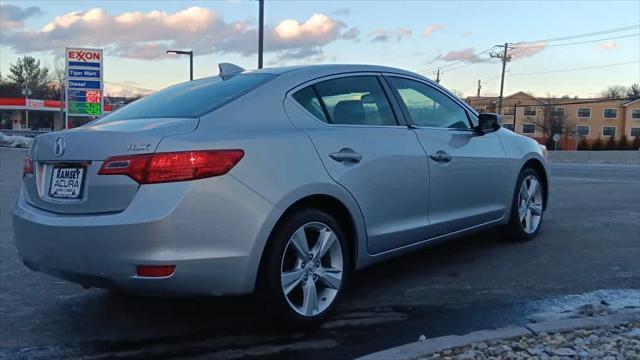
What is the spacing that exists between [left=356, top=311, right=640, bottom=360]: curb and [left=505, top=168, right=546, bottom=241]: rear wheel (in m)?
2.09

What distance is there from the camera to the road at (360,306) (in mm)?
3672

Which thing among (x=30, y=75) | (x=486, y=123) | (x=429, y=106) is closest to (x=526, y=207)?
(x=486, y=123)

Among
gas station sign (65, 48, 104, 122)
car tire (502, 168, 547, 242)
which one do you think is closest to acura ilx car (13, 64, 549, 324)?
car tire (502, 168, 547, 242)

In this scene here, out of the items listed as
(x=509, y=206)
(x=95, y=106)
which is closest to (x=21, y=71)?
(x=95, y=106)

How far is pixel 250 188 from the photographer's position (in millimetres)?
3498

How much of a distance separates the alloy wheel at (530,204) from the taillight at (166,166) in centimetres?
362

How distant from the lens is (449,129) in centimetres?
522

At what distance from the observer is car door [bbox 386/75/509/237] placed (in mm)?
4871

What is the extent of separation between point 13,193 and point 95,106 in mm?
20055

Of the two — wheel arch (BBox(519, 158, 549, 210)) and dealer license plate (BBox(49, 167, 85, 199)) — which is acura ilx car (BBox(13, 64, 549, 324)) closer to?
dealer license plate (BBox(49, 167, 85, 199))

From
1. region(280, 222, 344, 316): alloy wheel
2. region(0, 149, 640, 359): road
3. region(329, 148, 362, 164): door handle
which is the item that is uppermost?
region(329, 148, 362, 164): door handle

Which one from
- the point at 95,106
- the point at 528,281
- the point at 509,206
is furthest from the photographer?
the point at 95,106

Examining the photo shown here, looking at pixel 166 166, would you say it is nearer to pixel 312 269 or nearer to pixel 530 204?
pixel 312 269

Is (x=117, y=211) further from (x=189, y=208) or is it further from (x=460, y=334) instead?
(x=460, y=334)
